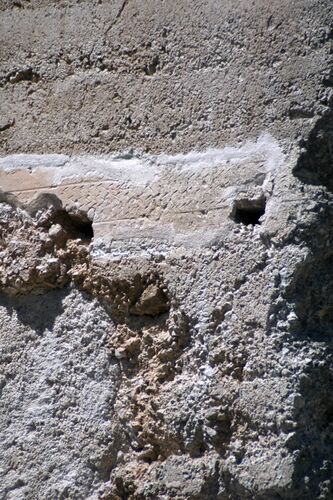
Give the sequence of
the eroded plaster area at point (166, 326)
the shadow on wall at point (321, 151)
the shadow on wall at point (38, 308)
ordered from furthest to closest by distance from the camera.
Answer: the shadow on wall at point (38, 308) < the shadow on wall at point (321, 151) < the eroded plaster area at point (166, 326)

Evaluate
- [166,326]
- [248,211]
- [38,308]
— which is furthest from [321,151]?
[38,308]

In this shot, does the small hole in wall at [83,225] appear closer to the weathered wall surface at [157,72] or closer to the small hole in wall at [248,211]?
the weathered wall surface at [157,72]

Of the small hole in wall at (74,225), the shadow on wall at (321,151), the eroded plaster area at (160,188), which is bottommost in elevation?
the small hole in wall at (74,225)

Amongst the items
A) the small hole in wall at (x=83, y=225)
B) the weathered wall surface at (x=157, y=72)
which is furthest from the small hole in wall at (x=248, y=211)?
the small hole in wall at (x=83, y=225)

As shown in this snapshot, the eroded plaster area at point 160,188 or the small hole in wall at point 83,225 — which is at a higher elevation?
the eroded plaster area at point 160,188

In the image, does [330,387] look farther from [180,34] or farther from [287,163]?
[180,34]

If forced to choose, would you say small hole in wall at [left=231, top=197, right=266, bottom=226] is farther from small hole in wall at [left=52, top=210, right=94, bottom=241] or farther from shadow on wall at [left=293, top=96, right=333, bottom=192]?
small hole in wall at [left=52, top=210, right=94, bottom=241]

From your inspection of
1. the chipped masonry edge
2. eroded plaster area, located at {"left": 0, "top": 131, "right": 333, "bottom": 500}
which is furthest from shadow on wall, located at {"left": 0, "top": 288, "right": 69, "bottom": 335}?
the chipped masonry edge

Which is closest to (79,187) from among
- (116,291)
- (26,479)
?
(116,291)
